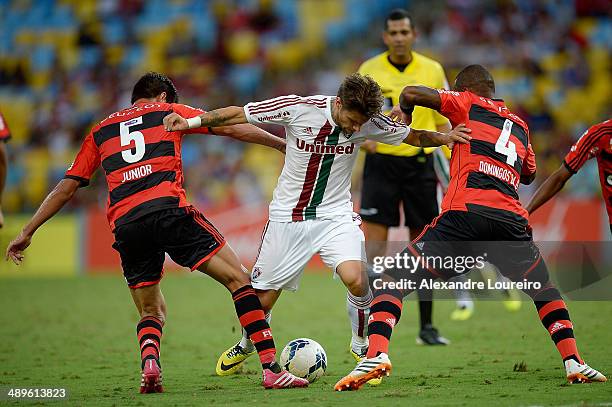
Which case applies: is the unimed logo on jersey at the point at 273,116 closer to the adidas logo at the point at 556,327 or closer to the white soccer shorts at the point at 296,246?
the white soccer shorts at the point at 296,246

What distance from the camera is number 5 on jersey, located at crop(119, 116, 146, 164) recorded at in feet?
22.0

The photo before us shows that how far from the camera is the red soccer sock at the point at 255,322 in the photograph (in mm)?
6723

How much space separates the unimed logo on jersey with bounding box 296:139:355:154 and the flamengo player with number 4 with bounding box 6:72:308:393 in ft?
2.02

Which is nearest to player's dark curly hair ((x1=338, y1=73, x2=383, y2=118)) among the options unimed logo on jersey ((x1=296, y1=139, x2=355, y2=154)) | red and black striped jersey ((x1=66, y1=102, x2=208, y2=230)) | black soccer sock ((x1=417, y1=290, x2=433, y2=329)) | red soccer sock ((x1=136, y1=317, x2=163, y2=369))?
unimed logo on jersey ((x1=296, y1=139, x2=355, y2=154))

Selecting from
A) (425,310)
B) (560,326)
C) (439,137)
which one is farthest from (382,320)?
(425,310)

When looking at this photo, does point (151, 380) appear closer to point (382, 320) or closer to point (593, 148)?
point (382, 320)

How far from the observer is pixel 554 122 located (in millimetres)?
19938

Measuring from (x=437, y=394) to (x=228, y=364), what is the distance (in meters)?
1.94

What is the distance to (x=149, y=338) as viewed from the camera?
22.5 feet

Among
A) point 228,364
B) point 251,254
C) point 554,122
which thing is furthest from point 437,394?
point 554,122

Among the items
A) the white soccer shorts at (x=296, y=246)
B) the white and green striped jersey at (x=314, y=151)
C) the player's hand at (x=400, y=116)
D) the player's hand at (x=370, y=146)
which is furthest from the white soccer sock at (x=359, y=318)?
the player's hand at (x=370, y=146)

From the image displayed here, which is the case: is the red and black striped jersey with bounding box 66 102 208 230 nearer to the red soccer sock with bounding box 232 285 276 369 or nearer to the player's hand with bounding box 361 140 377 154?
the red soccer sock with bounding box 232 285 276 369

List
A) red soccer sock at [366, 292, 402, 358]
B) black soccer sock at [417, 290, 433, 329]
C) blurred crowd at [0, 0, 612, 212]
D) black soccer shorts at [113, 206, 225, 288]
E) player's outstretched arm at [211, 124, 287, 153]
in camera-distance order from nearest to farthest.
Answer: red soccer sock at [366, 292, 402, 358], black soccer shorts at [113, 206, 225, 288], player's outstretched arm at [211, 124, 287, 153], black soccer sock at [417, 290, 433, 329], blurred crowd at [0, 0, 612, 212]

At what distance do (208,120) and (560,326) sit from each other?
282 centimetres
